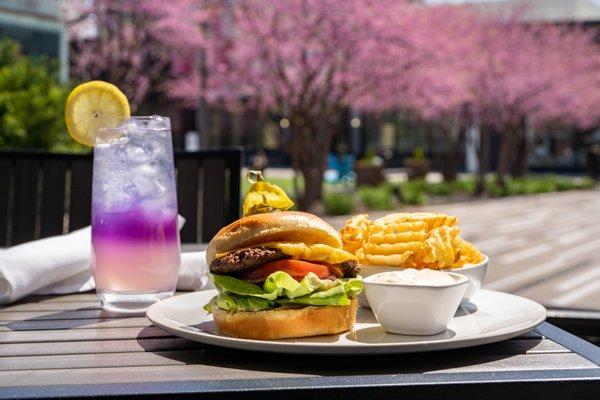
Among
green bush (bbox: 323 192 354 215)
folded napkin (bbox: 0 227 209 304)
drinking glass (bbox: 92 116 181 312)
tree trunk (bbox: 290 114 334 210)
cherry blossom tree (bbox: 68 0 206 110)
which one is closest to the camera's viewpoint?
drinking glass (bbox: 92 116 181 312)

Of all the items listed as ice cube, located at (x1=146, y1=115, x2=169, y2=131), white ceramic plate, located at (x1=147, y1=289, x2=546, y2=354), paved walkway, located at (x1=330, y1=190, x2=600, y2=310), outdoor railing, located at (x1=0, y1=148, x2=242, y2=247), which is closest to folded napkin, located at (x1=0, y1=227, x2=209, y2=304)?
white ceramic plate, located at (x1=147, y1=289, x2=546, y2=354)

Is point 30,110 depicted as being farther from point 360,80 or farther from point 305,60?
point 360,80

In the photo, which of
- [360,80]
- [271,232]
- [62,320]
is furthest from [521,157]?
[271,232]

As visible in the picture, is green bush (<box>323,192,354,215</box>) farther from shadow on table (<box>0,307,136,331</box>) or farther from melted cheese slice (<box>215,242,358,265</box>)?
melted cheese slice (<box>215,242,358,265</box>)

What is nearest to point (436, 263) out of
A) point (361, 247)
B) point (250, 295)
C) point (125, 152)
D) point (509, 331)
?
point (361, 247)

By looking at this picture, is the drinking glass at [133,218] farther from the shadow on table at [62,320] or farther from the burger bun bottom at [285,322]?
the burger bun bottom at [285,322]

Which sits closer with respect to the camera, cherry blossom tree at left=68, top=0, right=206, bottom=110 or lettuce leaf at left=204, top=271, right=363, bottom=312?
lettuce leaf at left=204, top=271, right=363, bottom=312
